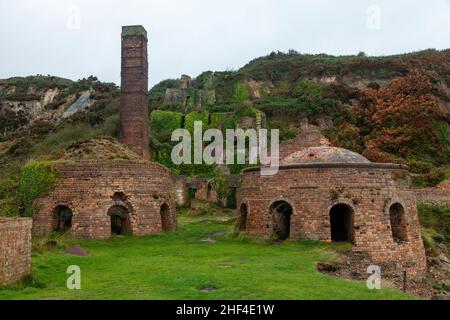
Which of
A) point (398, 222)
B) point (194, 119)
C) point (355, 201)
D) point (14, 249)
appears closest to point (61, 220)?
point (14, 249)

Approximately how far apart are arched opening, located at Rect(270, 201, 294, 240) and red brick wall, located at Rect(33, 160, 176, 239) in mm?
5396

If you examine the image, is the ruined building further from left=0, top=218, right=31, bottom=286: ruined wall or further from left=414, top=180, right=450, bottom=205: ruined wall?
left=414, top=180, right=450, bottom=205: ruined wall

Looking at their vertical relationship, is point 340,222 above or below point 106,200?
below

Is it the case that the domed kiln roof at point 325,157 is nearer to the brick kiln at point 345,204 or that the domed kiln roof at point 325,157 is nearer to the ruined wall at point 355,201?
the brick kiln at point 345,204

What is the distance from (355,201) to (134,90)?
2422cm

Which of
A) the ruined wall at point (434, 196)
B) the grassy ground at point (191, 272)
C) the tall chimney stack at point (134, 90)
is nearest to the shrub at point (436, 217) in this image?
the ruined wall at point (434, 196)

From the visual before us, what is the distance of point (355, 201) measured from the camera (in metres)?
16.0

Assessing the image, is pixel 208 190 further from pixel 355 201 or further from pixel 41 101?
pixel 41 101

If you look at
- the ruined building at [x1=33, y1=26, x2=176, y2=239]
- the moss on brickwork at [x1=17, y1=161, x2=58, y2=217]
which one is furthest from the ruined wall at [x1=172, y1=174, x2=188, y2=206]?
the moss on brickwork at [x1=17, y1=161, x2=58, y2=217]

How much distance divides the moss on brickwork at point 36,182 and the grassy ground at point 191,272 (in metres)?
3.12

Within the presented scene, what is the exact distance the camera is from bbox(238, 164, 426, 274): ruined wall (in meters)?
15.8
